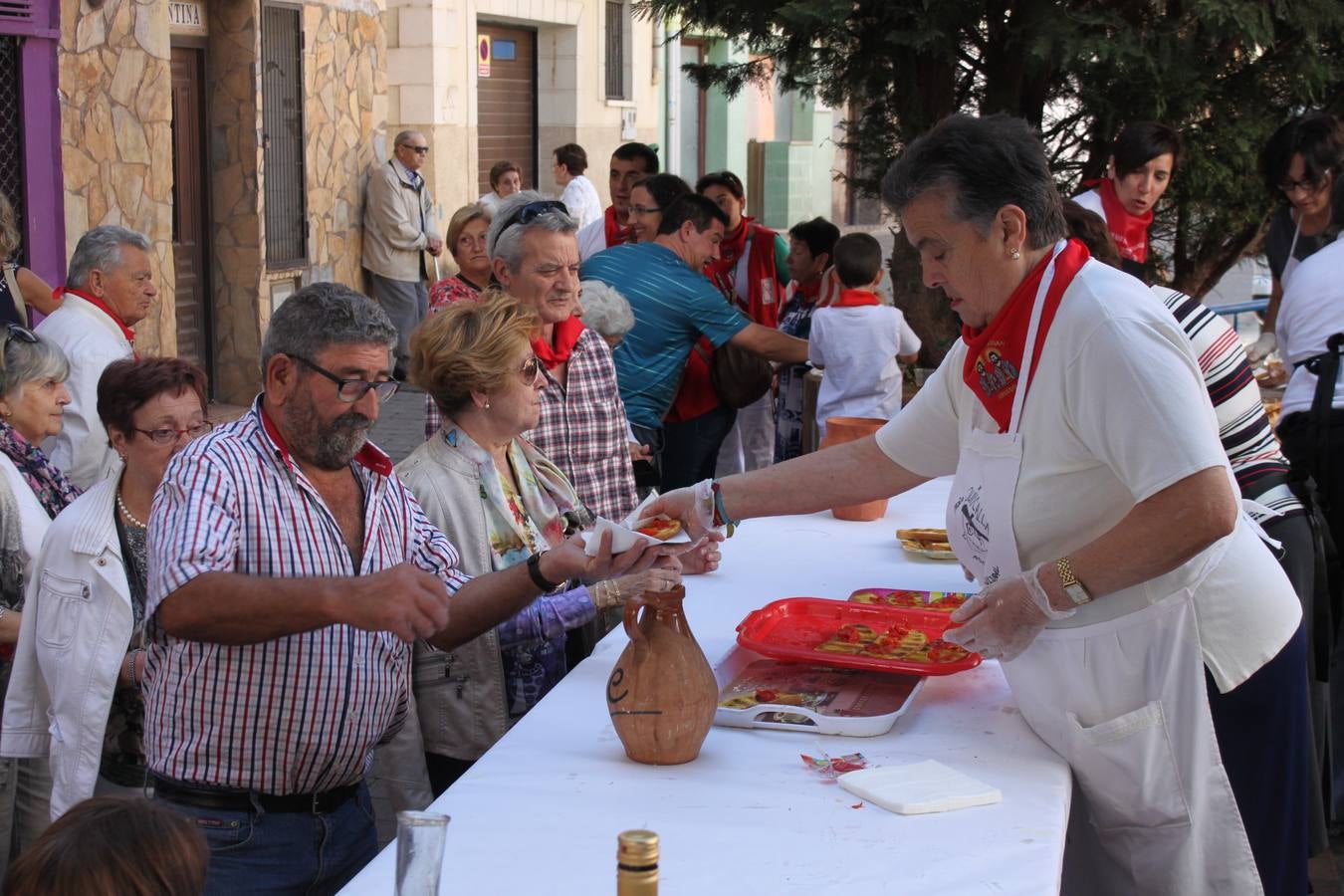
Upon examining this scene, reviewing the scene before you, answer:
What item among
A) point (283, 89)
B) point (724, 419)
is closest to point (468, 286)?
point (724, 419)

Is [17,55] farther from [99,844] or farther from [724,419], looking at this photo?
[99,844]

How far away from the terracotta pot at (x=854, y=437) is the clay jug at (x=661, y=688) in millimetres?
1511

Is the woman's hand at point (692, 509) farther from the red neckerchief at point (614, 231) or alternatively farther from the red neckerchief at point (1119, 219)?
the red neckerchief at point (614, 231)

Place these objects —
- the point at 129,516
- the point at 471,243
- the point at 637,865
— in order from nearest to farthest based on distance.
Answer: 1. the point at 637,865
2. the point at 129,516
3. the point at 471,243

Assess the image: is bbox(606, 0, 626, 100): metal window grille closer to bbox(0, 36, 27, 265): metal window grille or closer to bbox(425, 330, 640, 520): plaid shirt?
bbox(0, 36, 27, 265): metal window grille

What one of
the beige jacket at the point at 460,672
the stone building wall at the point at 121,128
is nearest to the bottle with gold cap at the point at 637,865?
the beige jacket at the point at 460,672

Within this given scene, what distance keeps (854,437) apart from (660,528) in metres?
1.15

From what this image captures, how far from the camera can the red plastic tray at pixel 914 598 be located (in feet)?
10.6

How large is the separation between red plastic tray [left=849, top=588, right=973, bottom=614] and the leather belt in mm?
1253

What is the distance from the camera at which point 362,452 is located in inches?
105

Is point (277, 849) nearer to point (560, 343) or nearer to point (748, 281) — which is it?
point (560, 343)

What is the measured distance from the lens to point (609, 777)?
238 centimetres

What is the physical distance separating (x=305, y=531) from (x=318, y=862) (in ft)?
1.88

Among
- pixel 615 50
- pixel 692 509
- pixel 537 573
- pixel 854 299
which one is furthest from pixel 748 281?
pixel 615 50
